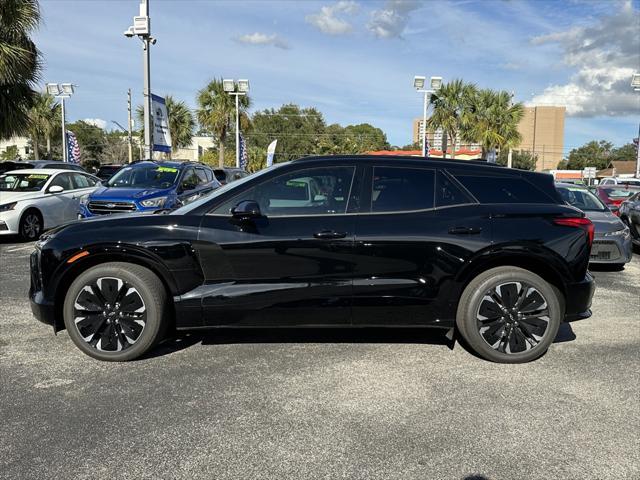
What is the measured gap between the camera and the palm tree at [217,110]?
36312 millimetres

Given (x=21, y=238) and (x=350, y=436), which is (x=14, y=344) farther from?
(x=21, y=238)

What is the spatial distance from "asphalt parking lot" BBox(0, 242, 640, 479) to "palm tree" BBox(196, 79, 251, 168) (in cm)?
3277

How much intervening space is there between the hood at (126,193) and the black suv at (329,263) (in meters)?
5.87

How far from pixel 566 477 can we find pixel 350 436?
1.19 metres

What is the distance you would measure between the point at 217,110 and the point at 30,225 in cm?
2649

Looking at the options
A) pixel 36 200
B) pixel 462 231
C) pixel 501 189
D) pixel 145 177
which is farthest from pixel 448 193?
pixel 36 200

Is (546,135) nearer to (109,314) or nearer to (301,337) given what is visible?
(301,337)

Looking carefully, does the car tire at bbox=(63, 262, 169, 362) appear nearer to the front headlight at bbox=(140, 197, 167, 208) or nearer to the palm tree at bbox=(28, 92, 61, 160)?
the front headlight at bbox=(140, 197, 167, 208)

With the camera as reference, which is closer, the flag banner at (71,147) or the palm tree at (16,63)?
the palm tree at (16,63)

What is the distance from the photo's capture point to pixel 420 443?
Result: 3.09 metres

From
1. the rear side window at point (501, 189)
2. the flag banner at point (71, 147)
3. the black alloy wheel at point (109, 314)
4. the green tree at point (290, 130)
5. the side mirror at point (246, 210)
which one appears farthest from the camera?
the green tree at point (290, 130)

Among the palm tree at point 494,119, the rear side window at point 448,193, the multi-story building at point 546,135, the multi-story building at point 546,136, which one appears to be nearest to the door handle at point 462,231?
the rear side window at point 448,193

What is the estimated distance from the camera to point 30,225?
36.9 feet

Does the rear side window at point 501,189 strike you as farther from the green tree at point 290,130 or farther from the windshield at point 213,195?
the green tree at point 290,130
